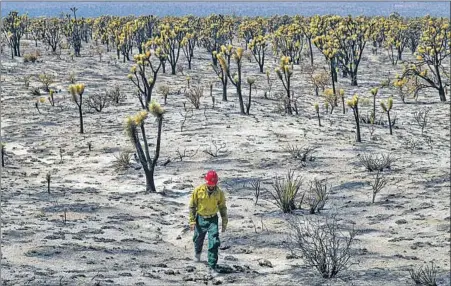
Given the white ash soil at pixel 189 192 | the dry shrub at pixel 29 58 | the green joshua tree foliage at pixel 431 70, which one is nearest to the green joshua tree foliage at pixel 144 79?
the white ash soil at pixel 189 192

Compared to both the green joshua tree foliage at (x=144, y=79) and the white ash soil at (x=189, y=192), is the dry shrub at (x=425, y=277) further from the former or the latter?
the green joshua tree foliage at (x=144, y=79)

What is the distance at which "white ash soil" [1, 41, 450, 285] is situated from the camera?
7348mm

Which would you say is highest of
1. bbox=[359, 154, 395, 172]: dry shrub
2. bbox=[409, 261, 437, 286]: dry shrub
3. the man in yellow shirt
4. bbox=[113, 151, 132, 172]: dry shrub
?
the man in yellow shirt

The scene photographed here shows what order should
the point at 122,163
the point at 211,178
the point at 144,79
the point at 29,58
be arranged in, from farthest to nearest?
the point at 29,58, the point at 144,79, the point at 122,163, the point at 211,178

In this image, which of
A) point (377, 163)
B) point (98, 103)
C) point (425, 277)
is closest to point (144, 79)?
point (98, 103)

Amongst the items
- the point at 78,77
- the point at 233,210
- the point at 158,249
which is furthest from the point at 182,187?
the point at 78,77

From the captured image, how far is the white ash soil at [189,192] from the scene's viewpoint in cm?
735

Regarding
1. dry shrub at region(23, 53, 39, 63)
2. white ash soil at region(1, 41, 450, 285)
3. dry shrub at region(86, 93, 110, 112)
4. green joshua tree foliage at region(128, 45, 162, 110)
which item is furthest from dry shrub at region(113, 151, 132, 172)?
dry shrub at region(23, 53, 39, 63)

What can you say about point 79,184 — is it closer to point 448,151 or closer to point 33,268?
point 33,268

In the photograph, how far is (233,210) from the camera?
10.1m

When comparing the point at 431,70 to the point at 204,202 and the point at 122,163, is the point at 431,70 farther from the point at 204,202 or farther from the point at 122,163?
the point at 204,202

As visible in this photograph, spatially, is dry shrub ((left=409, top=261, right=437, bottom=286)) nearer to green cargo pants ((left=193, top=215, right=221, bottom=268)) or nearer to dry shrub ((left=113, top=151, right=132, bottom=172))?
green cargo pants ((left=193, top=215, right=221, bottom=268))

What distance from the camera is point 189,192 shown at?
37.1 feet

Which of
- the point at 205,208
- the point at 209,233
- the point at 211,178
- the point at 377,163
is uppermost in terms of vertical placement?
the point at 211,178
